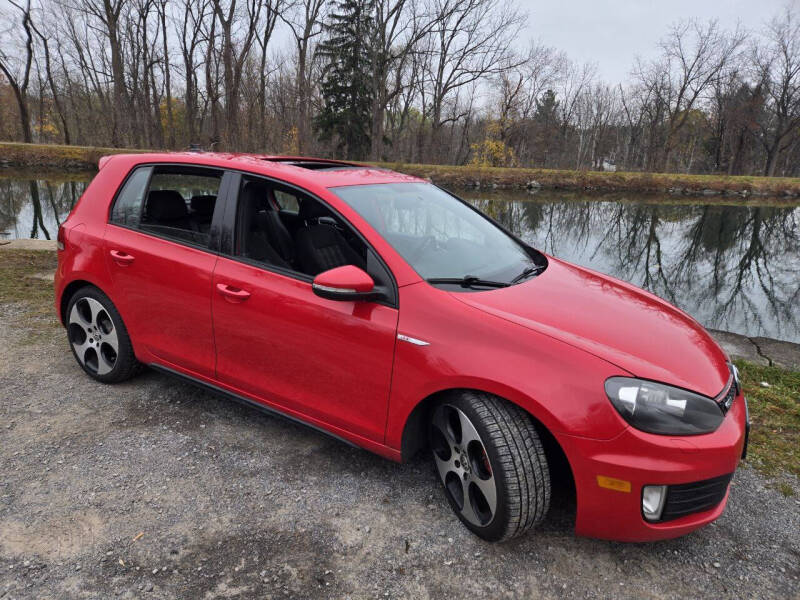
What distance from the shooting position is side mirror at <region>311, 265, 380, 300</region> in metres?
2.32

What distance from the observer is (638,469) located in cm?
196

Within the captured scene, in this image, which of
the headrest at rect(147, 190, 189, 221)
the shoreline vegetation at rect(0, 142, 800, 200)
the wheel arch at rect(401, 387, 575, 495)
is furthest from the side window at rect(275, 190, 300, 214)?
the shoreline vegetation at rect(0, 142, 800, 200)

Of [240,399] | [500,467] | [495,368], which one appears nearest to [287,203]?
[240,399]

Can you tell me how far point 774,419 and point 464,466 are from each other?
264cm

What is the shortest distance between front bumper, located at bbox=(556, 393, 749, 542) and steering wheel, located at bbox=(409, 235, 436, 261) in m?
1.09

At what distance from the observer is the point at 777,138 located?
4603cm

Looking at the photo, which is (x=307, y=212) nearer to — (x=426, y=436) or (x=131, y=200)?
(x=131, y=200)

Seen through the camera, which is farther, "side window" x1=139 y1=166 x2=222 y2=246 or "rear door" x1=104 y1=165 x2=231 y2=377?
"side window" x1=139 y1=166 x2=222 y2=246

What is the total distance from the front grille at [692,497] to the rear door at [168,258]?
2423 mm

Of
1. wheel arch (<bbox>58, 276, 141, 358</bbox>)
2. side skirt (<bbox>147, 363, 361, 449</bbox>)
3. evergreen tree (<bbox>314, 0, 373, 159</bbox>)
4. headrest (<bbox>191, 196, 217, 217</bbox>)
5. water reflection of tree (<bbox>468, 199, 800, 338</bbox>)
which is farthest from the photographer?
evergreen tree (<bbox>314, 0, 373, 159</bbox>)

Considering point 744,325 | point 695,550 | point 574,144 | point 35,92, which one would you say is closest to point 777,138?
point 574,144

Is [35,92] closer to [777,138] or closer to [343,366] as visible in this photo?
[343,366]

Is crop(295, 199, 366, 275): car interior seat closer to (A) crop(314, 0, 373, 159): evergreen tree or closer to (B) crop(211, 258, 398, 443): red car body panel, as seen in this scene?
(B) crop(211, 258, 398, 443): red car body panel

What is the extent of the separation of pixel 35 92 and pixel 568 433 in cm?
5993
